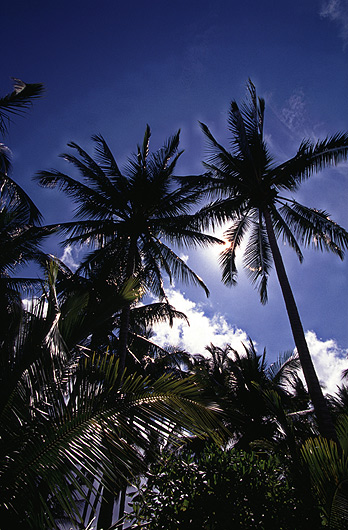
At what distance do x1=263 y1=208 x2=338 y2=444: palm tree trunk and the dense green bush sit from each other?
180cm

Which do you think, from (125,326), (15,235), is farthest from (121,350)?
(15,235)

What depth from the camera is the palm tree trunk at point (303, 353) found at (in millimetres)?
5944

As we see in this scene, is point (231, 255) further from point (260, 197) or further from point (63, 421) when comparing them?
point (63, 421)

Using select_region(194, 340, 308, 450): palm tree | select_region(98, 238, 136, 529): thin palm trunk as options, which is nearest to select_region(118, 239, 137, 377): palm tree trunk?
select_region(98, 238, 136, 529): thin palm trunk

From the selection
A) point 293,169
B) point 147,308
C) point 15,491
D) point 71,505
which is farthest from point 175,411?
point 147,308

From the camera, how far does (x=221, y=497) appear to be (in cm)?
385

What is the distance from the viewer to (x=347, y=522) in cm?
336

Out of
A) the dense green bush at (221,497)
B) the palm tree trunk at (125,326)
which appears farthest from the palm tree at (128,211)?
the dense green bush at (221,497)

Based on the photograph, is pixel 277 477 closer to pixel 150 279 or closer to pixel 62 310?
pixel 62 310

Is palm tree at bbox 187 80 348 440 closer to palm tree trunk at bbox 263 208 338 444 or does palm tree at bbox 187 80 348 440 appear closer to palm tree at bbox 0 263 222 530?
palm tree trunk at bbox 263 208 338 444

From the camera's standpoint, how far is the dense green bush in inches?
144

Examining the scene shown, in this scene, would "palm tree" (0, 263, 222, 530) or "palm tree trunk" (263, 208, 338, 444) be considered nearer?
"palm tree" (0, 263, 222, 530)

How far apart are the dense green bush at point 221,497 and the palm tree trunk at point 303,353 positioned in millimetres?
1804

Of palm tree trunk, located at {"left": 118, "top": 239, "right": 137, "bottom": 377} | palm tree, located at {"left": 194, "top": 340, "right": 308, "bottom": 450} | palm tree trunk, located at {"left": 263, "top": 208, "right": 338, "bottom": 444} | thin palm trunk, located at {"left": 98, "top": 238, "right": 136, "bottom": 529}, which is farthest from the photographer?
palm tree, located at {"left": 194, "top": 340, "right": 308, "bottom": 450}
